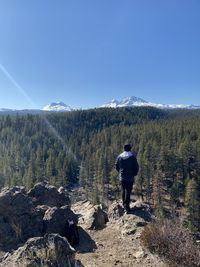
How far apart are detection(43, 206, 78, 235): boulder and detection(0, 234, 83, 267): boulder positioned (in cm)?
387

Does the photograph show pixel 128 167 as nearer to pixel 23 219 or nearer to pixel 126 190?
pixel 126 190

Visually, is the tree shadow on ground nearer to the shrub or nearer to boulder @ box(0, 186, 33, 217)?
the shrub

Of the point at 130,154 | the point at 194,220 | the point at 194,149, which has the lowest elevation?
the point at 194,220

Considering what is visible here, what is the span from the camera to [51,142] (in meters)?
167

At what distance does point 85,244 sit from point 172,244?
4150mm

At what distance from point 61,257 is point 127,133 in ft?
471

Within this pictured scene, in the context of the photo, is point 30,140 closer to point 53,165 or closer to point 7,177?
point 53,165

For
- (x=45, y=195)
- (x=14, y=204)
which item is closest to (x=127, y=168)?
(x=45, y=195)

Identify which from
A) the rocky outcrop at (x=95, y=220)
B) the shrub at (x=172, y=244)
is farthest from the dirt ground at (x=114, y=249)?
the rocky outcrop at (x=95, y=220)

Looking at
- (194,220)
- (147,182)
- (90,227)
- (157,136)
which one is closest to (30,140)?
(157,136)

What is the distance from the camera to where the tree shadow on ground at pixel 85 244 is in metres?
13.9

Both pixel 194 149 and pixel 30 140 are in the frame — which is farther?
pixel 30 140

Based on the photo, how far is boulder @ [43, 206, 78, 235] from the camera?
585 inches

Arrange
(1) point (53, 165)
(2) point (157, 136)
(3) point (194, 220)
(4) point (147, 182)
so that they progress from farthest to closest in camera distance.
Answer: (2) point (157, 136) → (1) point (53, 165) → (4) point (147, 182) → (3) point (194, 220)
